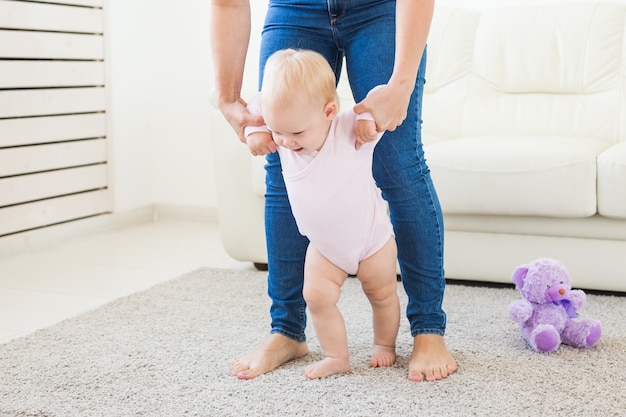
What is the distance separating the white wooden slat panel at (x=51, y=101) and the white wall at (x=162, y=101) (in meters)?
0.12

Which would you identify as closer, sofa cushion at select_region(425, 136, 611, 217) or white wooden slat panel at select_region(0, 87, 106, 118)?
sofa cushion at select_region(425, 136, 611, 217)

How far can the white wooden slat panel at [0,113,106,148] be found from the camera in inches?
117

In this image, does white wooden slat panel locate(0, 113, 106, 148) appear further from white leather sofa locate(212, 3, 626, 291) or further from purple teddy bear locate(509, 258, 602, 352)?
purple teddy bear locate(509, 258, 602, 352)

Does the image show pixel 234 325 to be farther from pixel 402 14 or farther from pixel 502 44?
pixel 502 44

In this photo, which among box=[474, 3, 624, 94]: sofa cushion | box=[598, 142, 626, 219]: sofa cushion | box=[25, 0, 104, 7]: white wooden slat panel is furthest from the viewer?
box=[25, 0, 104, 7]: white wooden slat panel

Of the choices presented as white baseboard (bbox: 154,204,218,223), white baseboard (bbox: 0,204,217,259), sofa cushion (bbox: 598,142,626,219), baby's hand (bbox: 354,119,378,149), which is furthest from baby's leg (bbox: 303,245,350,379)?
white baseboard (bbox: 154,204,218,223)

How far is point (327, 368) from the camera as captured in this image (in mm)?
1618

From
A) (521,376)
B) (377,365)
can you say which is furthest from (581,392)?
(377,365)

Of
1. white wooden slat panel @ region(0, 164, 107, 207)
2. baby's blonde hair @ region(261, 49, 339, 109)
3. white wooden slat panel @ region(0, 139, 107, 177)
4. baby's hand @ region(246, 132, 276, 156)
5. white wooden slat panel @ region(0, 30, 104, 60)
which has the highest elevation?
white wooden slat panel @ region(0, 30, 104, 60)

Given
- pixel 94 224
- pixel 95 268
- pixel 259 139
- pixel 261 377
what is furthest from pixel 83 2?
pixel 261 377

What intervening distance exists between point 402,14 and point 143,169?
8.03 feet

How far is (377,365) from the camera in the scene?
167cm

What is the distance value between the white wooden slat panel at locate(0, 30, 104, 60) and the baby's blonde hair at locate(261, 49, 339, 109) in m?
1.78

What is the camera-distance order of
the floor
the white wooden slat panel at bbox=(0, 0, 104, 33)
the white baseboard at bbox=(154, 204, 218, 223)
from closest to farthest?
the floor
the white wooden slat panel at bbox=(0, 0, 104, 33)
the white baseboard at bbox=(154, 204, 218, 223)
